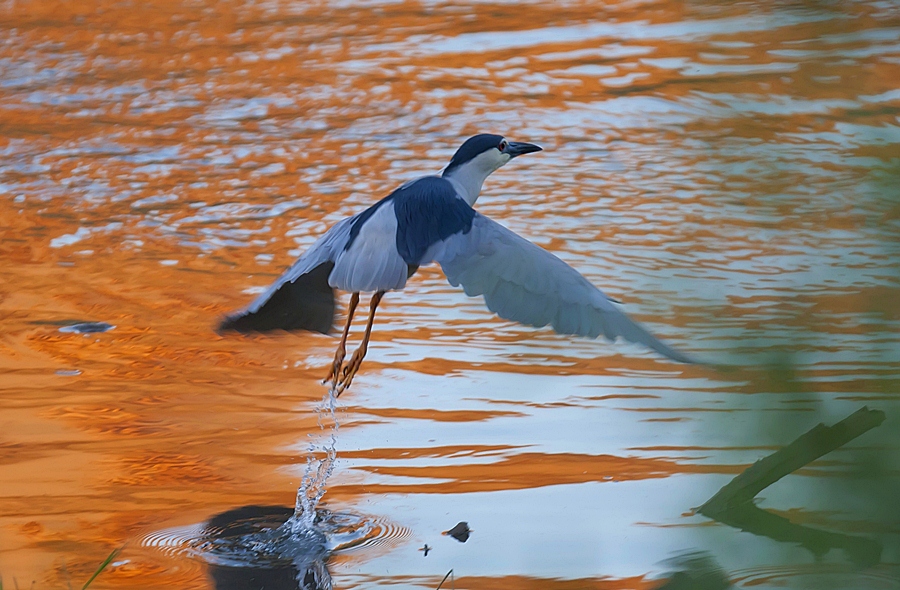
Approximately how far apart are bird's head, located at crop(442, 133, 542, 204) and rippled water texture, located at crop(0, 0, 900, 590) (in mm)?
854

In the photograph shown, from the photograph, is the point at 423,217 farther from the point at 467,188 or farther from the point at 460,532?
the point at 460,532

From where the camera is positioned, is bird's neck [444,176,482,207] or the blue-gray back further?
bird's neck [444,176,482,207]

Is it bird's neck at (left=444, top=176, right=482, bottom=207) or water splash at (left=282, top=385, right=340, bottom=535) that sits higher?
bird's neck at (left=444, top=176, right=482, bottom=207)

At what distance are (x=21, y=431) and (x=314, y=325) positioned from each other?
1291 millimetres

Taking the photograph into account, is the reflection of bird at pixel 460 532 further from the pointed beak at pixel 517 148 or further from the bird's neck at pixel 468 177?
the pointed beak at pixel 517 148

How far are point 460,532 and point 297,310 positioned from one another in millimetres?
1000

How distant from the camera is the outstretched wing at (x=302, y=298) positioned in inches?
151

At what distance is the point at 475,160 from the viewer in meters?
4.52

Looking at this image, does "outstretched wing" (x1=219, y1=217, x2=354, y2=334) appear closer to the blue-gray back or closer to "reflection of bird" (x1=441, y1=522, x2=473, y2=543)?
the blue-gray back

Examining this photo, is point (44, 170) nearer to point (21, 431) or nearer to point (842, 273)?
point (21, 431)

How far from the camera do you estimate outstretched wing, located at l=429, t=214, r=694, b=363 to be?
3119 millimetres

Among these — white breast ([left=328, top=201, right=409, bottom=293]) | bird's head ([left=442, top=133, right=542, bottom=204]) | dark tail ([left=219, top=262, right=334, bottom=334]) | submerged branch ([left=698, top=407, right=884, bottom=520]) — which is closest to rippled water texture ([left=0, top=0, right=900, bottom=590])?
submerged branch ([left=698, top=407, right=884, bottom=520])

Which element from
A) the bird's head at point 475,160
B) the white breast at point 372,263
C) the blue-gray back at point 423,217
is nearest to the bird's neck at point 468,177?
the bird's head at point 475,160

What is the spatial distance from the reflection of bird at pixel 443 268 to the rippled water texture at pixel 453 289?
0.30 metres
